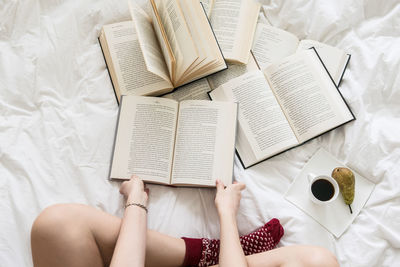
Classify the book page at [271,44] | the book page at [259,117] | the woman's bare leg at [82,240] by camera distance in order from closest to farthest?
1. the woman's bare leg at [82,240]
2. the book page at [259,117]
3. the book page at [271,44]

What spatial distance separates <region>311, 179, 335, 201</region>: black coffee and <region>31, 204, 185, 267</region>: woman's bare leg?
1.27 ft

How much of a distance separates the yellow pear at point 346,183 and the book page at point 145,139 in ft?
1.57

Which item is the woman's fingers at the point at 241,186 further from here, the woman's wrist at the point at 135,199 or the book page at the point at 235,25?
the book page at the point at 235,25

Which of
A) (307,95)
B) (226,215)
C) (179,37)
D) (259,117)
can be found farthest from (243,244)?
(179,37)

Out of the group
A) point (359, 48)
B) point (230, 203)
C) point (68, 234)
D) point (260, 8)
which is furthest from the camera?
point (260, 8)

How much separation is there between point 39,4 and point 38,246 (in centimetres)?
76

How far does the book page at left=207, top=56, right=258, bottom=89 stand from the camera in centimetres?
110

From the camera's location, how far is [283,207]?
973 millimetres

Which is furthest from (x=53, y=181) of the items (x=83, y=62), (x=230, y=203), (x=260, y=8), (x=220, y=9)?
(x=260, y=8)

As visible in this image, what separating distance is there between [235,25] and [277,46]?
0.50ft

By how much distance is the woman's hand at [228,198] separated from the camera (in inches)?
36.2

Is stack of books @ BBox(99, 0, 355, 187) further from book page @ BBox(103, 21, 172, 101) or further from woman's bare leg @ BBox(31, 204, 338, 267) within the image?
woman's bare leg @ BBox(31, 204, 338, 267)

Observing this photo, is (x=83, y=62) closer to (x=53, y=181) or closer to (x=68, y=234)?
(x=53, y=181)

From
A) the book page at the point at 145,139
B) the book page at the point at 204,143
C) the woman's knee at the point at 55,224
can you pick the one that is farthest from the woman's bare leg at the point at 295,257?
the woman's knee at the point at 55,224
